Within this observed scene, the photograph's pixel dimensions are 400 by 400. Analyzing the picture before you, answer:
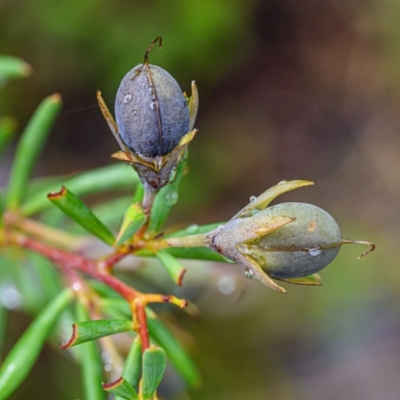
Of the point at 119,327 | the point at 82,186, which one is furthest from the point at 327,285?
the point at 119,327

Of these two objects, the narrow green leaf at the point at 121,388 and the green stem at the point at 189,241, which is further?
the green stem at the point at 189,241

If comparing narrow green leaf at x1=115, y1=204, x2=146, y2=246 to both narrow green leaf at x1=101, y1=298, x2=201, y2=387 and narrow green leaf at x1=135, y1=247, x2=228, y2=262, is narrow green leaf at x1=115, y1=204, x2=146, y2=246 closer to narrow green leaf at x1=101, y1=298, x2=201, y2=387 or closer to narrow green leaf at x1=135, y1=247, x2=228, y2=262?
narrow green leaf at x1=135, y1=247, x2=228, y2=262

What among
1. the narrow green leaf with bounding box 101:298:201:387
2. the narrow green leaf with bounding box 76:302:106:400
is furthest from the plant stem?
the narrow green leaf with bounding box 76:302:106:400

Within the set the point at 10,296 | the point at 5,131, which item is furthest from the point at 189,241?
the point at 10,296

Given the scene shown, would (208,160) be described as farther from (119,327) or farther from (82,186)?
(119,327)

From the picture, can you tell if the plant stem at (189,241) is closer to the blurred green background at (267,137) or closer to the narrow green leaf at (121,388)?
the narrow green leaf at (121,388)

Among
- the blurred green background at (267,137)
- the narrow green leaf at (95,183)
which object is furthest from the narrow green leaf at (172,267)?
the blurred green background at (267,137)

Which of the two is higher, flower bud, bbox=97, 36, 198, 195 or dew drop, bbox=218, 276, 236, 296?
flower bud, bbox=97, 36, 198, 195
